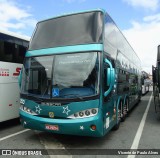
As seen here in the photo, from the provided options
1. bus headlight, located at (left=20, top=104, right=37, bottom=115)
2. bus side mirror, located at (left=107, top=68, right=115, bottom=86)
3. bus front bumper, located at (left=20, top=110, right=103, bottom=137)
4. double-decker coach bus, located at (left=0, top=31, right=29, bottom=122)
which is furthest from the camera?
double-decker coach bus, located at (left=0, top=31, right=29, bottom=122)

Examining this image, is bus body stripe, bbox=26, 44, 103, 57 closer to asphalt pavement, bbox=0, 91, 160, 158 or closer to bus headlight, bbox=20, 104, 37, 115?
bus headlight, bbox=20, 104, 37, 115

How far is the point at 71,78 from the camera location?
677cm

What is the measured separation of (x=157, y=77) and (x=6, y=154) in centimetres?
679

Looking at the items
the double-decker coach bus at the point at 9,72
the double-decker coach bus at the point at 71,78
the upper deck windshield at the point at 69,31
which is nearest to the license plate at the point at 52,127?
the double-decker coach bus at the point at 71,78

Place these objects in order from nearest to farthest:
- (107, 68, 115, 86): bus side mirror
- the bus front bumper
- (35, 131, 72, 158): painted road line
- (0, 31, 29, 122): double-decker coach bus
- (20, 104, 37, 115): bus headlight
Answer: (35, 131, 72, 158): painted road line
the bus front bumper
(107, 68, 115, 86): bus side mirror
(20, 104, 37, 115): bus headlight
(0, 31, 29, 122): double-decker coach bus

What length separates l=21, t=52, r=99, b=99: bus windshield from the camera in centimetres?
664

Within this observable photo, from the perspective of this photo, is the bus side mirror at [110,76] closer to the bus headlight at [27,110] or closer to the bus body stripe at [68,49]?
the bus body stripe at [68,49]

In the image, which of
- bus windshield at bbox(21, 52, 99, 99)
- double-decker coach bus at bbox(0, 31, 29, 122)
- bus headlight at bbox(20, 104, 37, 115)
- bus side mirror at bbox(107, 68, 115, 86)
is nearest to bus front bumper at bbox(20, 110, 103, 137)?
bus headlight at bbox(20, 104, 37, 115)

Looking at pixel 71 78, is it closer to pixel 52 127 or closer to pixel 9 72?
pixel 52 127

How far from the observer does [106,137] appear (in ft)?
26.5

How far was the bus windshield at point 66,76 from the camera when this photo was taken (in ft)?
21.8

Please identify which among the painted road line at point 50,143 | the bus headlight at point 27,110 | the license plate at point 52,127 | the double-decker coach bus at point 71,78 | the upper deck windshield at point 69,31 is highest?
the upper deck windshield at point 69,31

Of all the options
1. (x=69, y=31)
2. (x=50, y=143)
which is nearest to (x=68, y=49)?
(x=69, y=31)

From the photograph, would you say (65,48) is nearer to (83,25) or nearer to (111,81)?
(83,25)
